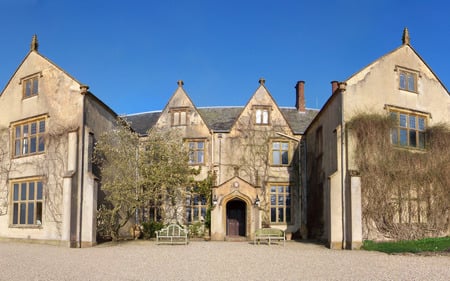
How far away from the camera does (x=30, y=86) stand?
2462 cm

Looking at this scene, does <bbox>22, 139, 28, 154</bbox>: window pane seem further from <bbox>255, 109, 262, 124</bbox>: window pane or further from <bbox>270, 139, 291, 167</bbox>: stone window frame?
<bbox>270, 139, 291, 167</bbox>: stone window frame

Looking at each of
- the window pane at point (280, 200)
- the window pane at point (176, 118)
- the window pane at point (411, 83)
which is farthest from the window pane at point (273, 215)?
the window pane at point (411, 83)

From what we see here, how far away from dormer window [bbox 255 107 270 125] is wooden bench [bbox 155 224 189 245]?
31.9 feet

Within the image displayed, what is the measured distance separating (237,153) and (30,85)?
42.2ft

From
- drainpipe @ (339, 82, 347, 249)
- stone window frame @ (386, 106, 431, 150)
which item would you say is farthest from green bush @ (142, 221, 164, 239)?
stone window frame @ (386, 106, 431, 150)

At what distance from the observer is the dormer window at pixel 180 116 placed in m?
29.9

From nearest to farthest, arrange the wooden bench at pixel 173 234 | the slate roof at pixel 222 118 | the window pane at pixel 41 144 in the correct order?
the wooden bench at pixel 173 234 < the window pane at pixel 41 144 < the slate roof at pixel 222 118

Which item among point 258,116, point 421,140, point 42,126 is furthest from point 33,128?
point 421,140

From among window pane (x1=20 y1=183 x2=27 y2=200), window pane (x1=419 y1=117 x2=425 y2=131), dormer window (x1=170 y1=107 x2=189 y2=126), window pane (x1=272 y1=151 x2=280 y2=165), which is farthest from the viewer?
dormer window (x1=170 y1=107 x2=189 y2=126)

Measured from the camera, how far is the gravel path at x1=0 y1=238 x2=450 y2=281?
39.3ft

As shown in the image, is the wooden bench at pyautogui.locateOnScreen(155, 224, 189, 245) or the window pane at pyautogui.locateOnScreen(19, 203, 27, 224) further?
the window pane at pyautogui.locateOnScreen(19, 203, 27, 224)

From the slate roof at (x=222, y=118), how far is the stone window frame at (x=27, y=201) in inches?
328

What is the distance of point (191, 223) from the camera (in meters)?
28.6

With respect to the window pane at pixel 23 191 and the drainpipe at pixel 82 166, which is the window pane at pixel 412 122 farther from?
the window pane at pixel 23 191
